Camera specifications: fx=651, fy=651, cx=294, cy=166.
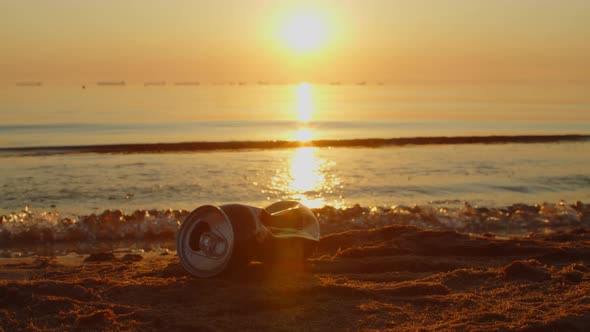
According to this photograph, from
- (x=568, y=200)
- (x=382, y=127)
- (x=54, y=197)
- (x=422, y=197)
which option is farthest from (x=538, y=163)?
(x=382, y=127)

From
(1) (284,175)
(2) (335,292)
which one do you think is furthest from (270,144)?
(2) (335,292)

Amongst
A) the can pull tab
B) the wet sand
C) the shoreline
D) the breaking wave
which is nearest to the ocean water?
the shoreline

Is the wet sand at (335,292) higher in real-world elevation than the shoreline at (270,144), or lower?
lower

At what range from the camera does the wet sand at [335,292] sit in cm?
550

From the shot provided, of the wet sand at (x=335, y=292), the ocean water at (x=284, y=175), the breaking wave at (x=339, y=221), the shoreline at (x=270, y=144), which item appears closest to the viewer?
Result: the wet sand at (x=335, y=292)

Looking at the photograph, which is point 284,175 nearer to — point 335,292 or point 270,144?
point 270,144

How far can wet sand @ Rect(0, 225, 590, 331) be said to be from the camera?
5.50m

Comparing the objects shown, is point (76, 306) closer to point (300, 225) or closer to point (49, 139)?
point (300, 225)

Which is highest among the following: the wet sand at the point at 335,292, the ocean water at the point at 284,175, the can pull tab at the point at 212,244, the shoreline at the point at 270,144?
the shoreline at the point at 270,144

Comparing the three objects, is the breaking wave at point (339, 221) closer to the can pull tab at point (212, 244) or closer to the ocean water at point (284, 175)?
the ocean water at point (284, 175)

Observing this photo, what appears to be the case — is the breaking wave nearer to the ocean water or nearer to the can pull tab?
the ocean water

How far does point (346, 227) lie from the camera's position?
12.0 metres

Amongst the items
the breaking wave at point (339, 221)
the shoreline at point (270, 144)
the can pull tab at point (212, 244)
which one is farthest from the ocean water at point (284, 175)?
the can pull tab at point (212, 244)

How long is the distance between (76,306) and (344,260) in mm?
3197
